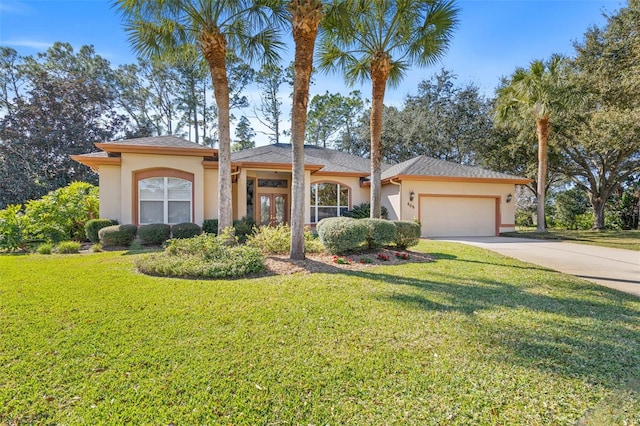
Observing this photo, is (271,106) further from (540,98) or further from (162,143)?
(540,98)

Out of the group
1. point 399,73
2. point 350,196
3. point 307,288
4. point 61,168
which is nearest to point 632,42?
point 399,73

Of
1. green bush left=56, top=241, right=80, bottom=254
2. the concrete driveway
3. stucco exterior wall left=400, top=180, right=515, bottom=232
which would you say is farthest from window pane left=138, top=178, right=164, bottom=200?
the concrete driveway

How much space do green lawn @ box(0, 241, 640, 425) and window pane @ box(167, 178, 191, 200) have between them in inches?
309

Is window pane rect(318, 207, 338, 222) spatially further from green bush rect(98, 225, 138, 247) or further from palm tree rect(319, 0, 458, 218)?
green bush rect(98, 225, 138, 247)

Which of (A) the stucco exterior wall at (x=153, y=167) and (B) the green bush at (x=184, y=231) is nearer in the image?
(B) the green bush at (x=184, y=231)

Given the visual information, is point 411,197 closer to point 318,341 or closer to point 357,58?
point 357,58

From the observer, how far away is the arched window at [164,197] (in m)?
13.3

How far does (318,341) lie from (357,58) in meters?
10.6

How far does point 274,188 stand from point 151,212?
608 centimetres

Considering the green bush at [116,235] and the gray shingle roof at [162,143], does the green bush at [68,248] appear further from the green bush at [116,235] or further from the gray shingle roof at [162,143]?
the gray shingle roof at [162,143]

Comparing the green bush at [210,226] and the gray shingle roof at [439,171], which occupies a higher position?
the gray shingle roof at [439,171]

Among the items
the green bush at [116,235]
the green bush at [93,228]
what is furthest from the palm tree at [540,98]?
the green bush at [93,228]

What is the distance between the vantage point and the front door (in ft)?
54.6

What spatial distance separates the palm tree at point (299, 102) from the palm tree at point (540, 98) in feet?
47.4
